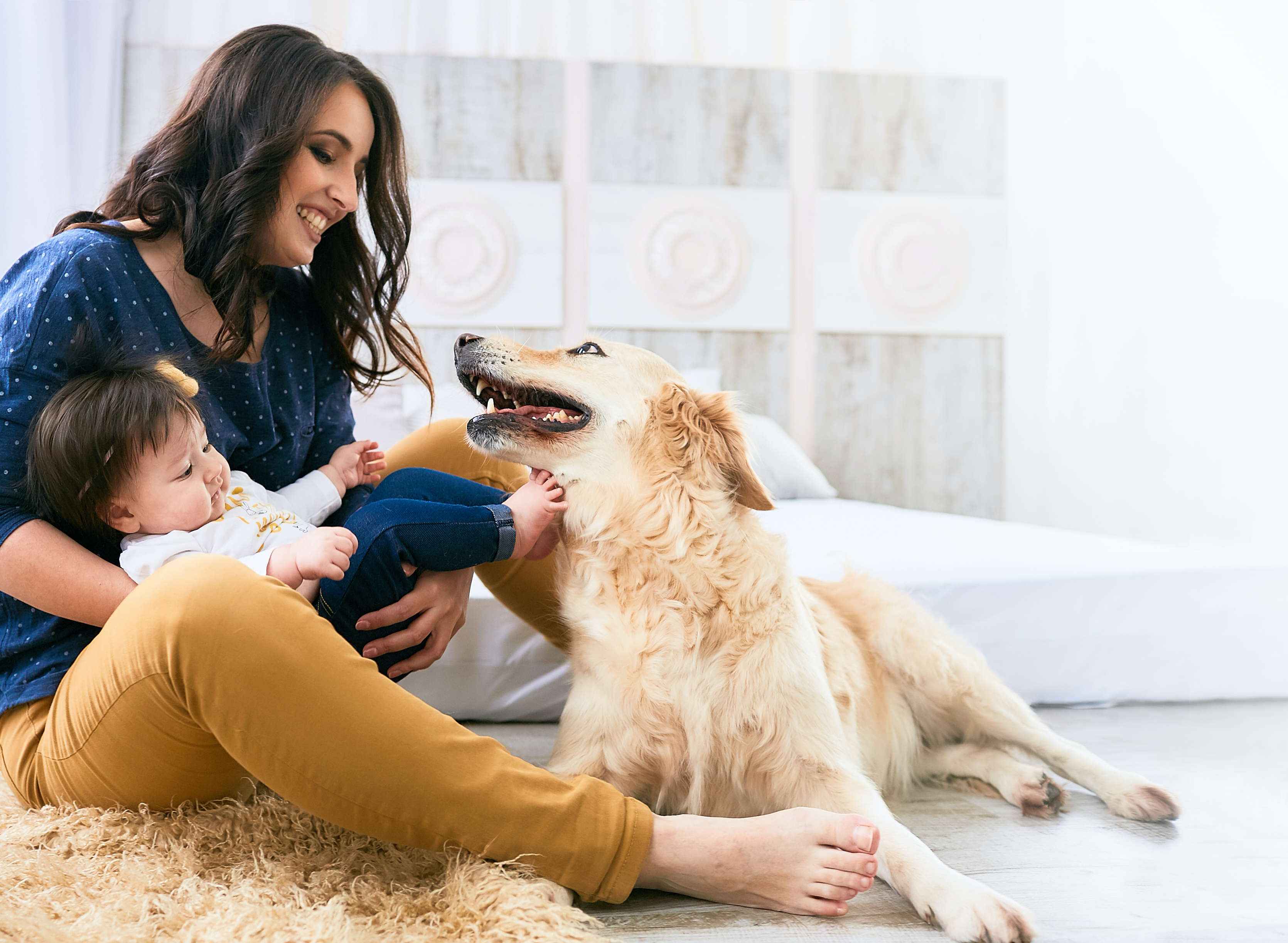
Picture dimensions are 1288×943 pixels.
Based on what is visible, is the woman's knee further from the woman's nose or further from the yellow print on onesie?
the woman's nose

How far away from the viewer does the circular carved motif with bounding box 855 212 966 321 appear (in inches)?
160

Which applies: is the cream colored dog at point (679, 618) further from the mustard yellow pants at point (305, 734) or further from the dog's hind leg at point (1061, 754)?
the mustard yellow pants at point (305, 734)

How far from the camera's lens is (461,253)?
12.5 ft

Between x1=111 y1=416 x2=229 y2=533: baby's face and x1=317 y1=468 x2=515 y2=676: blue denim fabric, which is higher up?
x1=111 y1=416 x2=229 y2=533: baby's face

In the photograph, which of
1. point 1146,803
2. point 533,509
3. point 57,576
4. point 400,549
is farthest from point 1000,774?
point 57,576

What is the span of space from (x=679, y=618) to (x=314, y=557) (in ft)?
1.55

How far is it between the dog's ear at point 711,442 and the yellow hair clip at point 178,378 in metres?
0.62

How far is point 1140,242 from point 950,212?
2.79 feet

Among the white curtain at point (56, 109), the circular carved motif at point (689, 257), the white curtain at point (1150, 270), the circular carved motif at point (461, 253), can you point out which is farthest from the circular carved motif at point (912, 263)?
the white curtain at point (56, 109)

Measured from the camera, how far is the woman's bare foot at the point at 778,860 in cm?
98

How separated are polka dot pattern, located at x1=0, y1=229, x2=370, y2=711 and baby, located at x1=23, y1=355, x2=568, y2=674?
0.14 feet

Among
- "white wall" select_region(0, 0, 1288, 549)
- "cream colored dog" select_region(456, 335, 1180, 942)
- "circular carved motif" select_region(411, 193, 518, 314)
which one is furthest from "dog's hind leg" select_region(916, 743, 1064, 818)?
"circular carved motif" select_region(411, 193, 518, 314)

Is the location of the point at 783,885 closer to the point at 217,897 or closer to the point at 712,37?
the point at 217,897

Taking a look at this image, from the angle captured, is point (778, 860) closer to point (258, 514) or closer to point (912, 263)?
point (258, 514)
